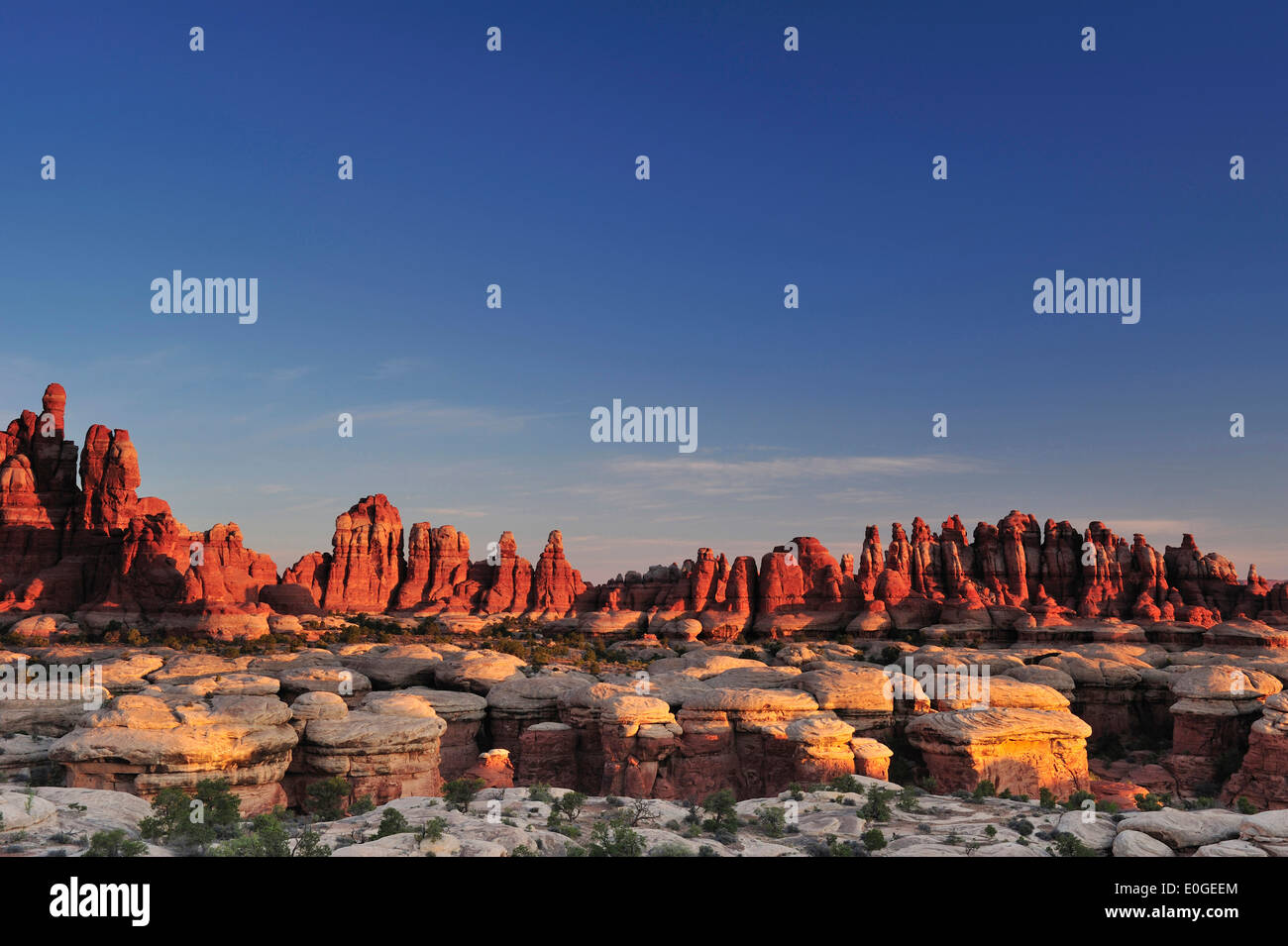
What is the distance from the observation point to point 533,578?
4656 inches

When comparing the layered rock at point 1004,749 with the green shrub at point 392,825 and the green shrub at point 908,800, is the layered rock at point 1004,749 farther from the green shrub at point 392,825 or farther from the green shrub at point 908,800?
the green shrub at point 392,825

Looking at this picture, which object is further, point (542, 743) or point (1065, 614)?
point (1065, 614)

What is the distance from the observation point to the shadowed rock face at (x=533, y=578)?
3565 inches

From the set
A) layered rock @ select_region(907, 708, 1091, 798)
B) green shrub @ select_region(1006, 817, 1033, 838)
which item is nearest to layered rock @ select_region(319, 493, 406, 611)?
layered rock @ select_region(907, 708, 1091, 798)

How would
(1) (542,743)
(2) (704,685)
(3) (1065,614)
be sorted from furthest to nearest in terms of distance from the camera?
(3) (1065,614)
(2) (704,685)
(1) (542,743)

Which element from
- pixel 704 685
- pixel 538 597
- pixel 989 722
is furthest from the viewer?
pixel 538 597

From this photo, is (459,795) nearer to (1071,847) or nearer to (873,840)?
(873,840)

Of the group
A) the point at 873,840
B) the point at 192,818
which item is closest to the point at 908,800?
the point at 873,840

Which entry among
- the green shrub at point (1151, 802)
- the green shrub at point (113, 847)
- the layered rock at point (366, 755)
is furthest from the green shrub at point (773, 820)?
the green shrub at point (113, 847)

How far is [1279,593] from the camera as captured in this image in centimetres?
9894

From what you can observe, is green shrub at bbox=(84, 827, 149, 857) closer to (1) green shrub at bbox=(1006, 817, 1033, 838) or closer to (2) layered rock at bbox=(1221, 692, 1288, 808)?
(1) green shrub at bbox=(1006, 817, 1033, 838)

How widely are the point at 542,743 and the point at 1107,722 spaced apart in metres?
31.2
